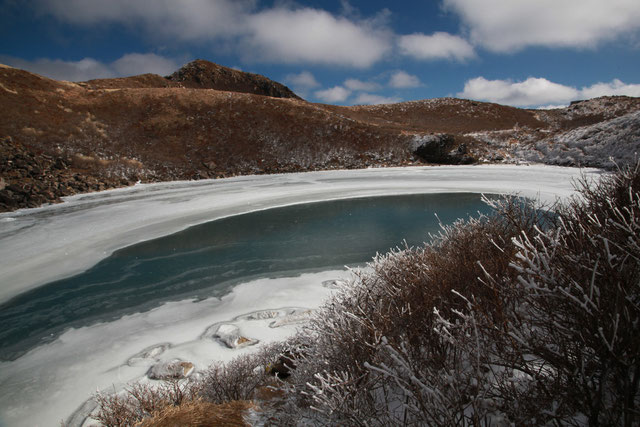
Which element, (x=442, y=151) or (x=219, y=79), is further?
(x=219, y=79)

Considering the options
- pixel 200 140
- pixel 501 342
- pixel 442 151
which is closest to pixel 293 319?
pixel 501 342

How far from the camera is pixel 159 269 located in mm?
7605

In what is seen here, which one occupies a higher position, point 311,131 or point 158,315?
point 311,131

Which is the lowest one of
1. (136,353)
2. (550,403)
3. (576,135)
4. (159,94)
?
(136,353)

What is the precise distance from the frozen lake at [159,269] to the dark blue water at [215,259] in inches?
1.3

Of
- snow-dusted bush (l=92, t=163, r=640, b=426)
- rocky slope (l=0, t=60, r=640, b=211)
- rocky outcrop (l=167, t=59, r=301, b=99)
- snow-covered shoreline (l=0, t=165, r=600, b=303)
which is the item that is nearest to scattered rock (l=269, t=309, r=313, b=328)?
snow-dusted bush (l=92, t=163, r=640, b=426)

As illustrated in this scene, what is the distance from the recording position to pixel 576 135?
869 inches

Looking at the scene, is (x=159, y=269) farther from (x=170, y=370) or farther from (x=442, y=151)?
(x=442, y=151)

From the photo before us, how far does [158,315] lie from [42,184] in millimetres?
16765

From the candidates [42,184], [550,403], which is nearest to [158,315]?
[550,403]

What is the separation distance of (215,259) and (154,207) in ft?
23.9

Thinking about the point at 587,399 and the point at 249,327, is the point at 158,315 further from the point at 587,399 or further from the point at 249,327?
the point at 587,399

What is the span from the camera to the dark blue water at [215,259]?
579cm

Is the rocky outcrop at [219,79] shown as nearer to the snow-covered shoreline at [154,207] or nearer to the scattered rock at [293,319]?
the snow-covered shoreline at [154,207]
